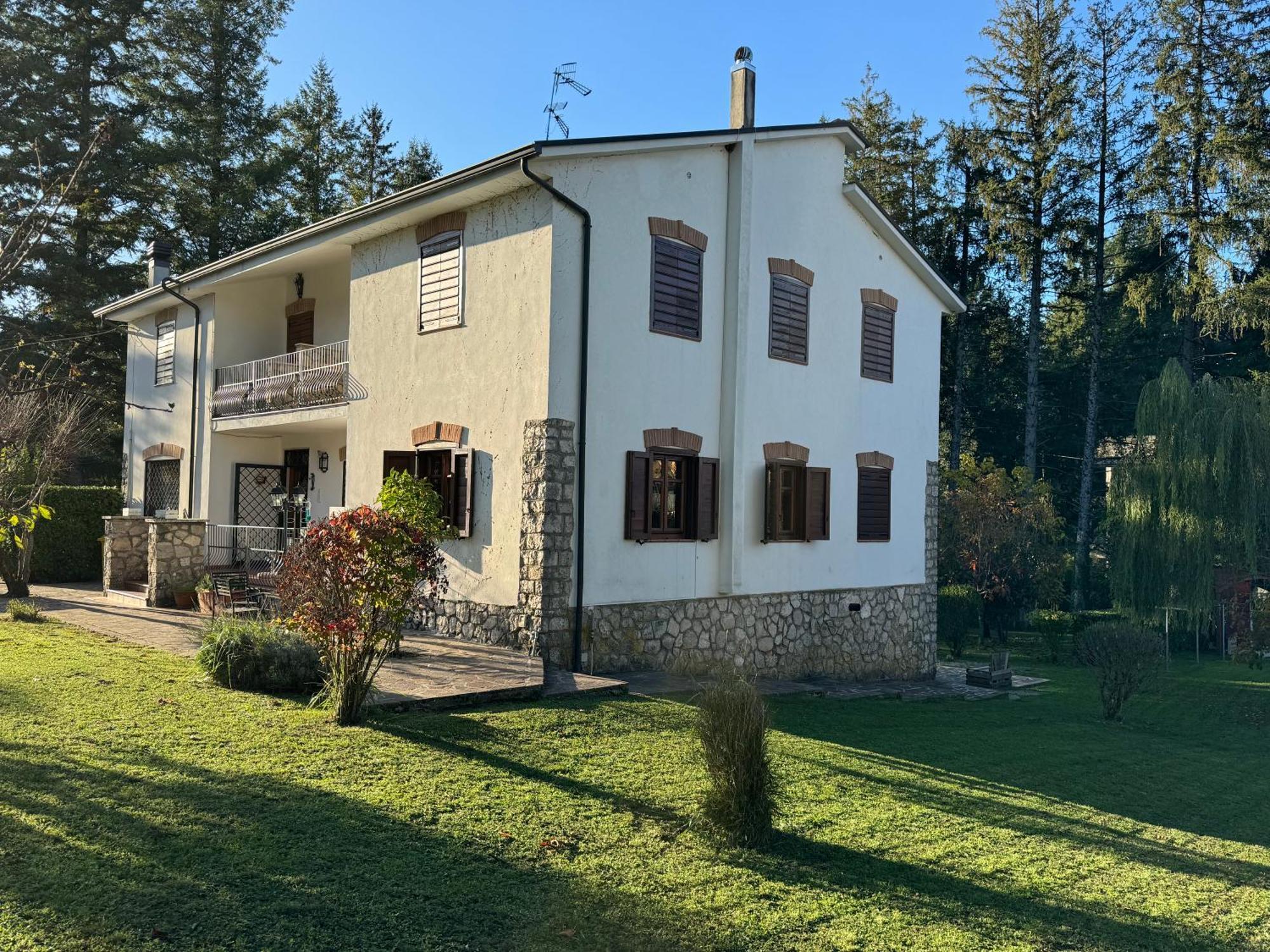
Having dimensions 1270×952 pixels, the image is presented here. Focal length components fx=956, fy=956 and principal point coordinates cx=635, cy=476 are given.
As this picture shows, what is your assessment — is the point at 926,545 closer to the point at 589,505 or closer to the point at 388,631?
the point at 589,505

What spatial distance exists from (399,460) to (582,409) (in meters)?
3.63

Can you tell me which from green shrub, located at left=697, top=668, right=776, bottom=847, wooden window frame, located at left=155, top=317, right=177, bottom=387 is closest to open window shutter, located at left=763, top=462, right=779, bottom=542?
green shrub, located at left=697, top=668, right=776, bottom=847

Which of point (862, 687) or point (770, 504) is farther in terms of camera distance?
point (862, 687)

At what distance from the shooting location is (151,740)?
23.9ft

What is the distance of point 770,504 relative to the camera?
14570 mm

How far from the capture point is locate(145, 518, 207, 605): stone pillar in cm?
1532

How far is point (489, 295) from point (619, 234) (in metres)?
1.94

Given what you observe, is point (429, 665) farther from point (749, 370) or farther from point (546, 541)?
point (749, 370)

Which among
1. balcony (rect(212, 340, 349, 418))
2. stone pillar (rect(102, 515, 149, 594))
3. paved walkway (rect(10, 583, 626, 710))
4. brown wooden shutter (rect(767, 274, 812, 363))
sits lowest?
paved walkway (rect(10, 583, 626, 710))

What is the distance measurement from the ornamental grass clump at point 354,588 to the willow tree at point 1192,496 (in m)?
20.2

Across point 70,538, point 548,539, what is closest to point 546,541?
point 548,539

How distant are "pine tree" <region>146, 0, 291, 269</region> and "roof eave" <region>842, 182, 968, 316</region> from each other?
21.9m

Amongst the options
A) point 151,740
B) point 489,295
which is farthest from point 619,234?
point 151,740

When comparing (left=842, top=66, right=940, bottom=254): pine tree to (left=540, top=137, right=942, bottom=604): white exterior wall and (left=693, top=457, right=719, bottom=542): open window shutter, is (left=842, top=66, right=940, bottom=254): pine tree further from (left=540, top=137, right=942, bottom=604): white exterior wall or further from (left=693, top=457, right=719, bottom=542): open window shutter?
(left=693, top=457, right=719, bottom=542): open window shutter
